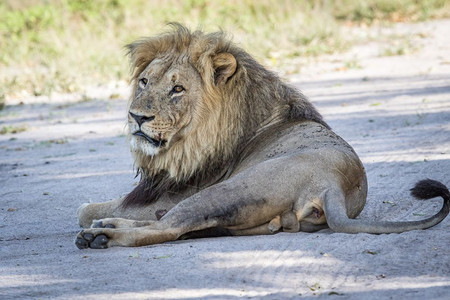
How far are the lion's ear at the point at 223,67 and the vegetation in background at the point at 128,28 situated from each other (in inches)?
278

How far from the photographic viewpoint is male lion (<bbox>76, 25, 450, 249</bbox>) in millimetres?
4234

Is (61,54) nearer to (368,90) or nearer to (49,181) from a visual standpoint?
(368,90)

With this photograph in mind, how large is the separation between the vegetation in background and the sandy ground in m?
1.76

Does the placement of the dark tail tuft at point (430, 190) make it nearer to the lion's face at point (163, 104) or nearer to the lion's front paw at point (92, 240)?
the lion's face at point (163, 104)

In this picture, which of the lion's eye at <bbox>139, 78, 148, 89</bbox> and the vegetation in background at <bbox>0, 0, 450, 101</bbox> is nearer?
the lion's eye at <bbox>139, 78, 148, 89</bbox>

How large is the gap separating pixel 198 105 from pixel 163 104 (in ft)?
0.78

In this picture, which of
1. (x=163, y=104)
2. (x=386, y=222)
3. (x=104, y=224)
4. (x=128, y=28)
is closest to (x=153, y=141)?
(x=163, y=104)

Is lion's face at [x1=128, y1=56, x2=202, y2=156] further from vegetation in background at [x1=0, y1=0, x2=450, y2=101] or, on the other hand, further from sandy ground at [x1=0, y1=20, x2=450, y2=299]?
vegetation in background at [x1=0, y1=0, x2=450, y2=101]

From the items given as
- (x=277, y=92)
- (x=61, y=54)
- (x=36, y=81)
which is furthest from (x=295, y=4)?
(x=277, y=92)

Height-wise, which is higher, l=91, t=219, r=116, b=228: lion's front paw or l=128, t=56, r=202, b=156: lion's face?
l=128, t=56, r=202, b=156: lion's face

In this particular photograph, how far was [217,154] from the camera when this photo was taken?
4.80 metres

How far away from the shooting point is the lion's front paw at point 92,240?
4.18 m

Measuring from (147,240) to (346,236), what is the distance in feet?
3.55

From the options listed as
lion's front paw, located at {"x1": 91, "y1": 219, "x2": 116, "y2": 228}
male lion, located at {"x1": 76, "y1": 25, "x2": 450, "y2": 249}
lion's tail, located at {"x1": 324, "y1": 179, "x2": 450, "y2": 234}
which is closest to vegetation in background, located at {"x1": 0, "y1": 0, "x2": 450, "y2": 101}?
male lion, located at {"x1": 76, "y1": 25, "x2": 450, "y2": 249}
